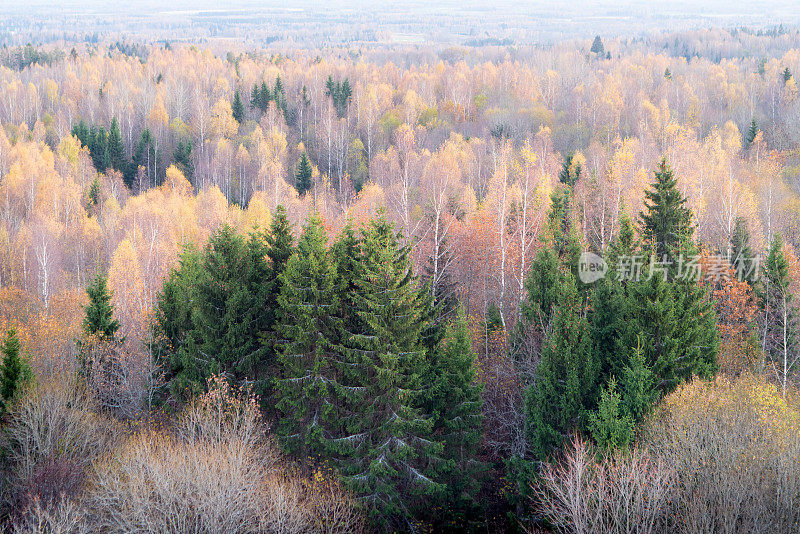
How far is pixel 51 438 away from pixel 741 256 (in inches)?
1255

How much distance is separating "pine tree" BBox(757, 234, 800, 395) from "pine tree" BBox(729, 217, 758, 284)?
6.04 feet

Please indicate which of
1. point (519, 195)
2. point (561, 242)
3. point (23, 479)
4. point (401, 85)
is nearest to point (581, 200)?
point (519, 195)

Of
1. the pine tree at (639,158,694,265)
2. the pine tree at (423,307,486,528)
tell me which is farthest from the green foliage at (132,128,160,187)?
the pine tree at (423,307,486,528)

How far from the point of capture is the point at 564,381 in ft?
74.2

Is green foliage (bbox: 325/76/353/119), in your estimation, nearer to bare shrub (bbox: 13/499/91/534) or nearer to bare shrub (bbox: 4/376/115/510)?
bare shrub (bbox: 4/376/115/510)

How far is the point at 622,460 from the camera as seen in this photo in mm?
18141

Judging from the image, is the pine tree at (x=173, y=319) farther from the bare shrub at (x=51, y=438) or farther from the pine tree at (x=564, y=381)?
the pine tree at (x=564, y=381)

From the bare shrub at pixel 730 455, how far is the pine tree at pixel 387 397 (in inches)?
298

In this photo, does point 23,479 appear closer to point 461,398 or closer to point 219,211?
point 461,398

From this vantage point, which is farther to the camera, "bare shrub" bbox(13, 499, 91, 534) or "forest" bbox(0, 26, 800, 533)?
"forest" bbox(0, 26, 800, 533)

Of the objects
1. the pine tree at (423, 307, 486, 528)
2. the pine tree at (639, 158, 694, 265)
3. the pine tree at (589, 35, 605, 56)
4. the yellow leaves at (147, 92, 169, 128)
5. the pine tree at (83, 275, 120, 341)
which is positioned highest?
the pine tree at (589, 35, 605, 56)

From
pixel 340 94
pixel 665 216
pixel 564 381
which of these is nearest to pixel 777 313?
pixel 665 216

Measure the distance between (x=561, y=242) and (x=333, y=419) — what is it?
51.2ft

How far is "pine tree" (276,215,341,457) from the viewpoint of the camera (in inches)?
892
